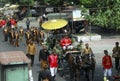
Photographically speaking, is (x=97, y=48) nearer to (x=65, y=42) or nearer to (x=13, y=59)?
(x=65, y=42)

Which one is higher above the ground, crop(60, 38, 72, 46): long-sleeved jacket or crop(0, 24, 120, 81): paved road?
crop(60, 38, 72, 46): long-sleeved jacket

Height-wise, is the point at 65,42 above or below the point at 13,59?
below

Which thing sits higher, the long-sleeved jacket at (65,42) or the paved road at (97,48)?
the long-sleeved jacket at (65,42)

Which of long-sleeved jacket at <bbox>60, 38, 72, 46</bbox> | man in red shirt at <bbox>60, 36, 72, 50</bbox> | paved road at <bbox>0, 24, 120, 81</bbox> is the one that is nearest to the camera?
paved road at <bbox>0, 24, 120, 81</bbox>

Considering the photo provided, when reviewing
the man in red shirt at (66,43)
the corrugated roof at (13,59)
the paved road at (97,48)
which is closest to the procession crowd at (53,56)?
the man in red shirt at (66,43)

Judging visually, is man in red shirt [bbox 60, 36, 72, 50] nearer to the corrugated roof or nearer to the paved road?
the paved road

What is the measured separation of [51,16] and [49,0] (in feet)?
15.8

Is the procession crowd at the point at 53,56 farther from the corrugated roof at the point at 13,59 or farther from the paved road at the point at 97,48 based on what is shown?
the paved road at the point at 97,48

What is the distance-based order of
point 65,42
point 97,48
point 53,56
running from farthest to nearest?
point 97,48 < point 65,42 < point 53,56

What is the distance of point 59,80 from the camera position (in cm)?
1995

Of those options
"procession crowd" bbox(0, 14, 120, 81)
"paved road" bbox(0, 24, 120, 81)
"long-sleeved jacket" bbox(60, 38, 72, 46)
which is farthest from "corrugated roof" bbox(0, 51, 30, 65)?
"long-sleeved jacket" bbox(60, 38, 72, 46)

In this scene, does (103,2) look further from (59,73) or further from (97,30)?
(97,30)

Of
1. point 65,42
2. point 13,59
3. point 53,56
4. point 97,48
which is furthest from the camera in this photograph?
point 97,48

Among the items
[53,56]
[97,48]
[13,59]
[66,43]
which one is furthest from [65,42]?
[13,59]
